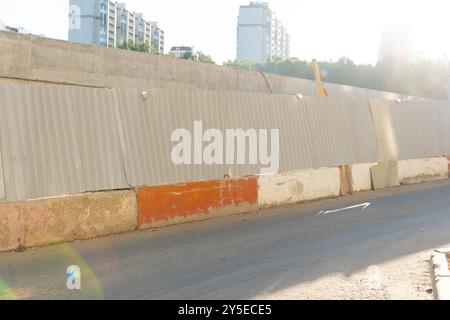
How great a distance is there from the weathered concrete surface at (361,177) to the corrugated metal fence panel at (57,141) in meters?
7.68

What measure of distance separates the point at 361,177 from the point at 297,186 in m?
3.18

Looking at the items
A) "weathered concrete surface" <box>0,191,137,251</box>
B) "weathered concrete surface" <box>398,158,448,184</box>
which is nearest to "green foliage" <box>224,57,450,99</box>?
"weathered concrete surface" <box>398,158,448,184</box>

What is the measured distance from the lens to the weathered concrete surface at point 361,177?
563 inches

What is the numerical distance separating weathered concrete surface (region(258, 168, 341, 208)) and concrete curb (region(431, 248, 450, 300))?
499cm

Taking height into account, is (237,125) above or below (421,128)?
below

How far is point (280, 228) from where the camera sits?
29.5ft

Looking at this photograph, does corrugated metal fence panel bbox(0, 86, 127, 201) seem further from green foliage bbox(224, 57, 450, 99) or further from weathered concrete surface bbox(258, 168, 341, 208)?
green foliage bbox(224, 57, 450, 99)

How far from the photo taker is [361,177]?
47.9 feet

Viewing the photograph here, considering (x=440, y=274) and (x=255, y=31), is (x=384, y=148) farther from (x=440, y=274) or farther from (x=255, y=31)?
(x=255, y=31)

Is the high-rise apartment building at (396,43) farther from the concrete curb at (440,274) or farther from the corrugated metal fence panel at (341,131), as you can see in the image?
the concrete curb at (440,274)

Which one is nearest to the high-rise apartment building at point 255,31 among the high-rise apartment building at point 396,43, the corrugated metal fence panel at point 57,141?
the high-rise apartment building at point 396,43

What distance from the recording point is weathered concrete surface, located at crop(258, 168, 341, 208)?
37.4 feet

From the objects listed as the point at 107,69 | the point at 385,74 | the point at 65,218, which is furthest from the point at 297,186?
the point at 385,74

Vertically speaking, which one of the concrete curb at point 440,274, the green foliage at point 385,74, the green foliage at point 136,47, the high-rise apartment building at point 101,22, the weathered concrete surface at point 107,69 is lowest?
the concrete curb at point 440,274
